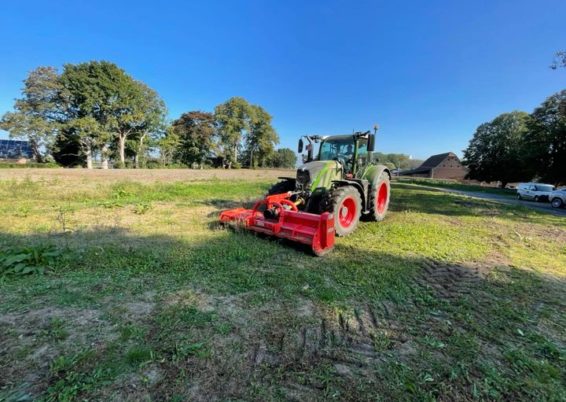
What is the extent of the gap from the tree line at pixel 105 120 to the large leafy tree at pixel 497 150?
3940 cm

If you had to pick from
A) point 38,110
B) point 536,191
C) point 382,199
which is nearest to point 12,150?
point 38,110

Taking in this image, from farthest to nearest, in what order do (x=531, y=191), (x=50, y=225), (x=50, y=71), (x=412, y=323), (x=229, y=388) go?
(x=50, y=71), (x=531, y=191), (x=50, y=225), (x=412, y=323), (x=229, y=388)

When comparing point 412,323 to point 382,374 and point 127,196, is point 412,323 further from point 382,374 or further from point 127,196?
point 127,196

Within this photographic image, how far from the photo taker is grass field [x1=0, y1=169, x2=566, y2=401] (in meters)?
2.09

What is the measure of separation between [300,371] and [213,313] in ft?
3.89

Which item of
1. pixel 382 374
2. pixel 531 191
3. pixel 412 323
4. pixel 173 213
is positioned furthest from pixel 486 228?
pixel 531 191

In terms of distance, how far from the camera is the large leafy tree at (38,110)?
109 ft

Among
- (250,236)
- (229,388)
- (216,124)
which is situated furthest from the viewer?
(216,124)

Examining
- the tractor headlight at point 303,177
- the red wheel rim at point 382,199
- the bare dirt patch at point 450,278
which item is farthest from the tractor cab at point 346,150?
the bare dirt patch at point 450,278

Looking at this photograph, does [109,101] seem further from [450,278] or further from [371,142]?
[450,278]

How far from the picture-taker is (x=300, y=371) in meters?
2.25

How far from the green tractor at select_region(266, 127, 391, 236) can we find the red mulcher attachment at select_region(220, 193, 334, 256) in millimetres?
247

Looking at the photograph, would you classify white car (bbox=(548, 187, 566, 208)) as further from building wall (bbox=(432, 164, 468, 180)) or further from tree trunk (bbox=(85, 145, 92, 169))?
tree trunk (bbox=(85, 145, 92, 169))

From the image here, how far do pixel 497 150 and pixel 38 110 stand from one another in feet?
203
